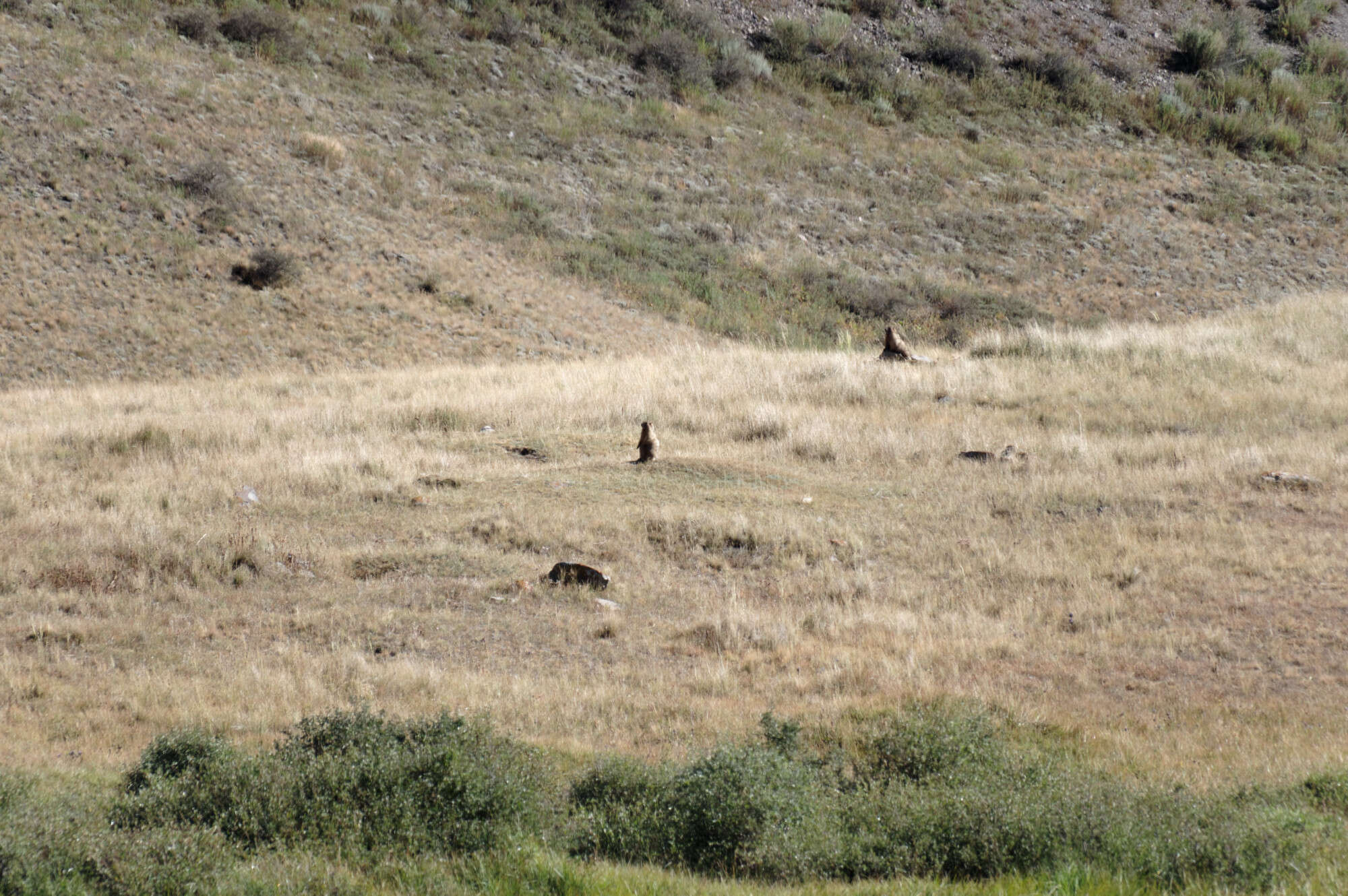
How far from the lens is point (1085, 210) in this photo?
110 feet

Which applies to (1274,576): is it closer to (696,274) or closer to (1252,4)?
(696,274)

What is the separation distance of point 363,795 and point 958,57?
1575 inches

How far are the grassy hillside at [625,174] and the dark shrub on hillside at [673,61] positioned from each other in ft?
0.37

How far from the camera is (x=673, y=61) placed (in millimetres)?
34688

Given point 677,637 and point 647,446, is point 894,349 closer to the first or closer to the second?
point 647,446

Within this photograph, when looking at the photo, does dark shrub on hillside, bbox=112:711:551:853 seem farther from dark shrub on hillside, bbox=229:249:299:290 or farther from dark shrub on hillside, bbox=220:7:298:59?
dark shrub on hillside, bbox=220:7:298:59

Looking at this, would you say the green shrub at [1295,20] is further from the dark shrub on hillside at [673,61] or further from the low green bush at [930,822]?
the low green bush at [930,822]

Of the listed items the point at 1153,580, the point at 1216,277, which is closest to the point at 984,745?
the point at 1153,580

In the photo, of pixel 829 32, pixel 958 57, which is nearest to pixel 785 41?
pixel 829 32

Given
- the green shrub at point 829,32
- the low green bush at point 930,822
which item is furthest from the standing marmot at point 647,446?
the green shrub at point 829,32

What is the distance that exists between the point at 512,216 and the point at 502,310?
15.5ft

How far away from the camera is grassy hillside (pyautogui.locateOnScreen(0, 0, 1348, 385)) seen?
66.5ft

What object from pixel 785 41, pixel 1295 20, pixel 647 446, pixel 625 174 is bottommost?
pixel 625 174

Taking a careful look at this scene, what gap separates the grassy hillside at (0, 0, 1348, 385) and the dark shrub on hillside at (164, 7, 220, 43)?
78mm
